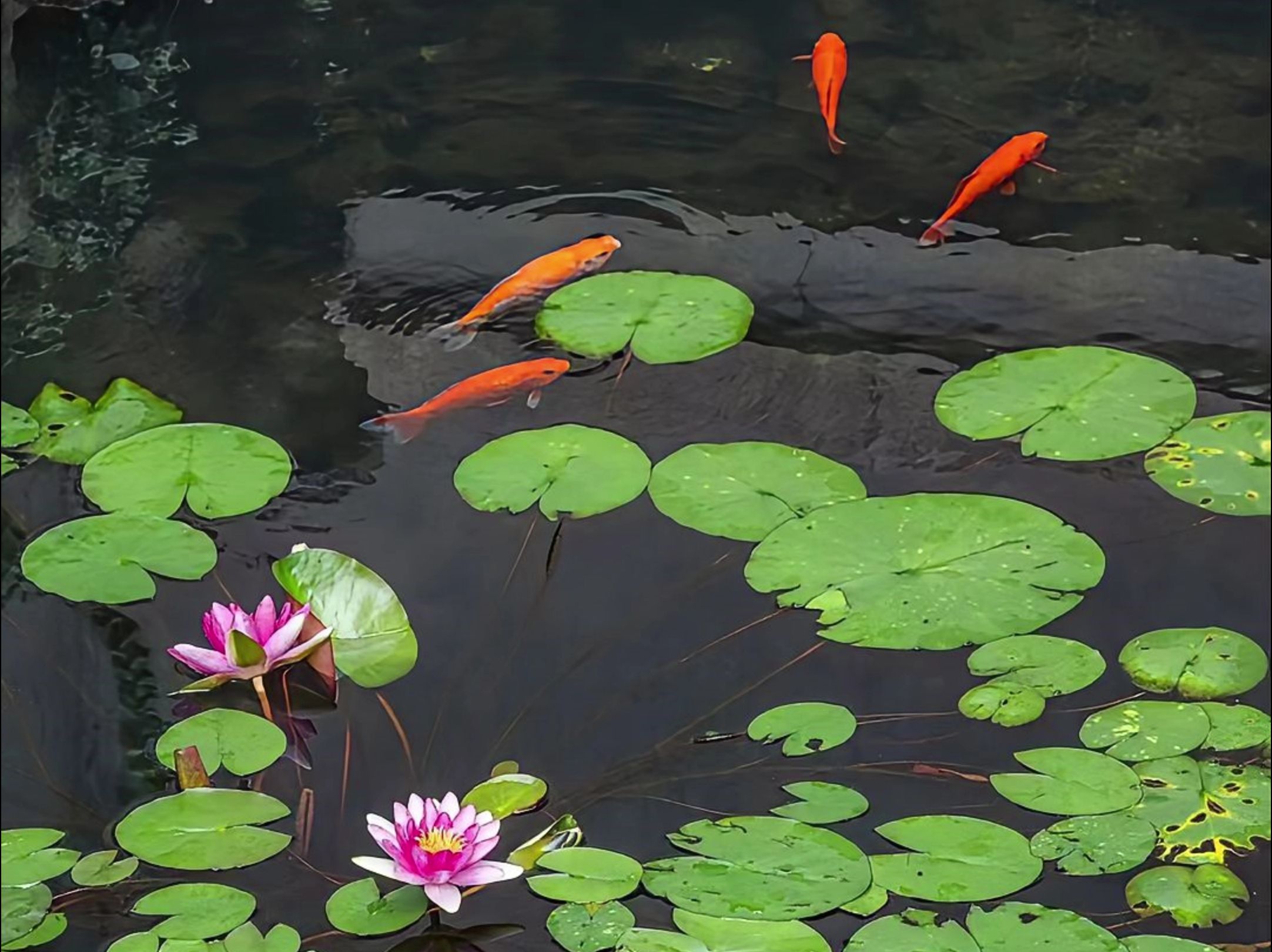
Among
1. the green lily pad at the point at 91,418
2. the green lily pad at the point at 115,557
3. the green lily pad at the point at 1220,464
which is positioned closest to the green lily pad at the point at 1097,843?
the green lily pad at the point at 1220,464

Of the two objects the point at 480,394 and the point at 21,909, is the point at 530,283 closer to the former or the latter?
the point at 480,394

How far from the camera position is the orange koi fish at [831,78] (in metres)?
2.17

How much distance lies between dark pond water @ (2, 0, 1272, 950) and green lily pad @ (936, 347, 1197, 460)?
0.14 ft

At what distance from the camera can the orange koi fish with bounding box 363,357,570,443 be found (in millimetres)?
1770

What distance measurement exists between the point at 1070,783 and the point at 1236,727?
7.2 inches

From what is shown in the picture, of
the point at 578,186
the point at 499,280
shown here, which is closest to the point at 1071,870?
the point at 499,280

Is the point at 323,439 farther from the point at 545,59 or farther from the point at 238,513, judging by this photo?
the point at 545,59

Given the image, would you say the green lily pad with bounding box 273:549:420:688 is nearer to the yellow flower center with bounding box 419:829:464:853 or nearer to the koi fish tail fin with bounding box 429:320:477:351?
the yellow flower center with bounding box 419:829:464:853

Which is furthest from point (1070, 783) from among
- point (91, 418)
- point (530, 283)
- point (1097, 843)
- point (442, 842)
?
point (91, 418)

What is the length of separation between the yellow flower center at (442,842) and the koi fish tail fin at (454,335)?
0.82 meters

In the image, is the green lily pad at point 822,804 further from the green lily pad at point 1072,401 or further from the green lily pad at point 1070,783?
the green lily pad at point 1072,401

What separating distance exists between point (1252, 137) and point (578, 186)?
3.39ft

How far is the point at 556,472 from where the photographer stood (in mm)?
1638

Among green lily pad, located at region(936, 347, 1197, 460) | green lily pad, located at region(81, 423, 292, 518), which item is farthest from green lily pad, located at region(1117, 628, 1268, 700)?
green lily pad, located at region(81, 423, 292, 518)
